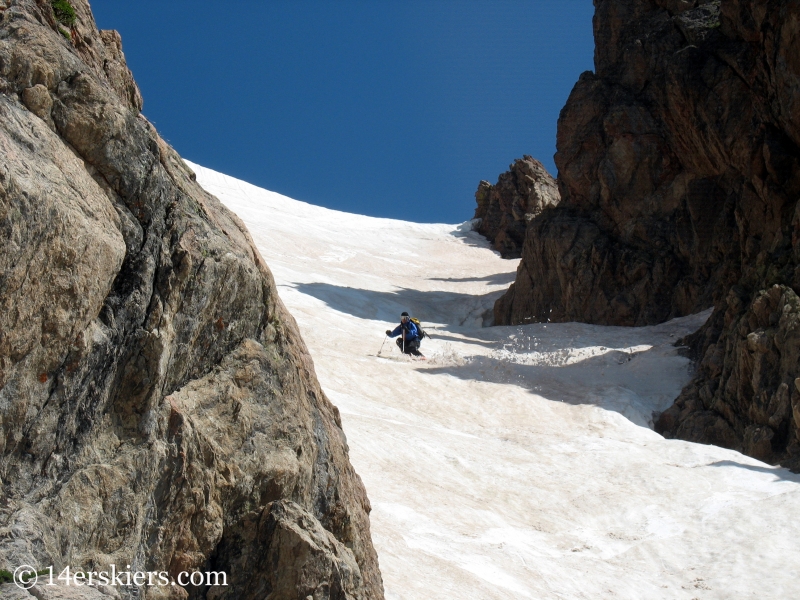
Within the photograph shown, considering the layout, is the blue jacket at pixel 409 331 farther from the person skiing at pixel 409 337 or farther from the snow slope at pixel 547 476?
the snow slope at pixel 547 476

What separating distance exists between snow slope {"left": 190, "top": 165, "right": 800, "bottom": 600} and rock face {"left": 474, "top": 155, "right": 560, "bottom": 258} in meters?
31.5

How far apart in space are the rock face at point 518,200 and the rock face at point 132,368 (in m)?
52.0

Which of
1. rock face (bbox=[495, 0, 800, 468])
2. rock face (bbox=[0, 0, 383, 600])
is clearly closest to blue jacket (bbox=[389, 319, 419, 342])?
rock face (bbox=[495, 0, 800, 468])

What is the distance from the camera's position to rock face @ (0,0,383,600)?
15.0 feet

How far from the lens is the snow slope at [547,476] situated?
34.5 ft

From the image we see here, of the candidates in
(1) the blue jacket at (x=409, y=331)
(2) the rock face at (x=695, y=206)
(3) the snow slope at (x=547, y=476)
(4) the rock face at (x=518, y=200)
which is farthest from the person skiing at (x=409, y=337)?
(4) the rock face at (x=518, y=200)

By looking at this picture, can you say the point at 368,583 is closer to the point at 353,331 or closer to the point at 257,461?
the point at 257,461

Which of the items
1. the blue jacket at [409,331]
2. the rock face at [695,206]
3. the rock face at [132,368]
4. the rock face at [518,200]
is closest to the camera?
the rock face at [132,368]

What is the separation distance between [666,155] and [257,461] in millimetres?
29859

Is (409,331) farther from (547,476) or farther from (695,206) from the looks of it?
(695,206)

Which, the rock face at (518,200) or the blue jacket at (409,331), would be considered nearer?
the blue jacket at (409,331)

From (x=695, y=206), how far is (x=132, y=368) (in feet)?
89.2

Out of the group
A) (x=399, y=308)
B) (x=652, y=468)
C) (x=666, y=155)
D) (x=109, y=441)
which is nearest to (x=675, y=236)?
(x=666, y=155)

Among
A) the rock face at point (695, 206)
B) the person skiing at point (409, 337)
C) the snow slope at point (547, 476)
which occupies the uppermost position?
the rock face at point (695, 206)
